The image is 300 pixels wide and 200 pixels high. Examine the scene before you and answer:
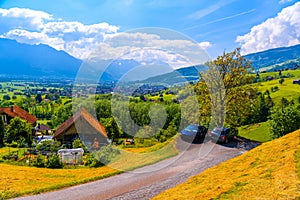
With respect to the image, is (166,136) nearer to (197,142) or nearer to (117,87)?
(197,142)

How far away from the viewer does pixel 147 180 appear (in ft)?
39.8

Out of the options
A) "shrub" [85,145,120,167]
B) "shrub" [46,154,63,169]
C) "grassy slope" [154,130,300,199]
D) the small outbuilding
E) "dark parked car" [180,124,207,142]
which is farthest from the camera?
"dark parked car" [180,124,207,142]

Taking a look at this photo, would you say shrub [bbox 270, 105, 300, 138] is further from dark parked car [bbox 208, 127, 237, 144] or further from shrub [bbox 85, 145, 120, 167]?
shrub [bbox 85, 145, 120, 167]

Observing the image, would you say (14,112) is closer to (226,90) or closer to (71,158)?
(71,158)

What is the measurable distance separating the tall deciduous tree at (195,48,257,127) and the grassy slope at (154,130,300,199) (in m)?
9.26

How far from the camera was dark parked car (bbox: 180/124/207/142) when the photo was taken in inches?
762

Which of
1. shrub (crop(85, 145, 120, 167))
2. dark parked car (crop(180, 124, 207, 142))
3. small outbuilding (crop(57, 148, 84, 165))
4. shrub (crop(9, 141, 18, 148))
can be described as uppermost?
dark parked car (crop(180, 124, 207, 142))

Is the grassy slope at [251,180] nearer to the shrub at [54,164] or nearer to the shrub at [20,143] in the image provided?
the shrub at [54,164]

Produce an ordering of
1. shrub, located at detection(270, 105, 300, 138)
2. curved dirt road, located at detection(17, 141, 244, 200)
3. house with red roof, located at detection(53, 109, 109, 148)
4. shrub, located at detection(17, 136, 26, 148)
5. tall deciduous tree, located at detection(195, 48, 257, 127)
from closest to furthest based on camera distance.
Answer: curved dirt road, located at detection(17, 141, 244, 200) → shrub, located at detection(270, 105, 300, 138) → tall deciduous tree, located at detection(195, 48, 257, 127) → house with red roof, located at detection(53, 109, 109, 148) → shrub, located at detection(17, 136, 26, 148)

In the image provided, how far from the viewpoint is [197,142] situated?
19.2 m

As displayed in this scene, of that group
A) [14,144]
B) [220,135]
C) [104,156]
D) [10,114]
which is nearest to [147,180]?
[104,156]

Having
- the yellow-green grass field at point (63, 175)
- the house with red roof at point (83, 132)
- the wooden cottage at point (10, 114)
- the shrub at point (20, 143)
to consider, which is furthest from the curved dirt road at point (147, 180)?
the wooden cottage at point (10, 114)

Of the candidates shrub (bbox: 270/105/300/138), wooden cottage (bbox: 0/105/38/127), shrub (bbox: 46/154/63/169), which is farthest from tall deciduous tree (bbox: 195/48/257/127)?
wooden cottage (bbox: 0/105/38/127)

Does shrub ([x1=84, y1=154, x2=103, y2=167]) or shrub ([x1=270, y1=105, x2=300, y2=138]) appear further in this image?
shrub ([x1=270, y1=105, x2=300, y2=138])
